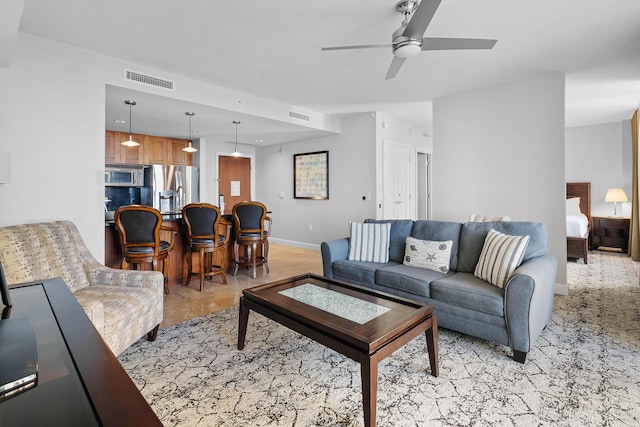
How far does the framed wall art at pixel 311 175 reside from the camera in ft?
21.2

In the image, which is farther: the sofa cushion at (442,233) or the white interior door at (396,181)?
the white interior door at (396,181)

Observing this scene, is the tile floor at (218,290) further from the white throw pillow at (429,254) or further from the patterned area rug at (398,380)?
the white throw pillow at (429,254)

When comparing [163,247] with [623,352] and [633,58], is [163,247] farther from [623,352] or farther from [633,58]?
[633,58]

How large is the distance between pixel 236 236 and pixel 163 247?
3.32 ft

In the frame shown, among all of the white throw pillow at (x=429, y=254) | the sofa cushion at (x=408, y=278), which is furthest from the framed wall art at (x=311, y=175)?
the sofa cushion at (x=408, y=278)

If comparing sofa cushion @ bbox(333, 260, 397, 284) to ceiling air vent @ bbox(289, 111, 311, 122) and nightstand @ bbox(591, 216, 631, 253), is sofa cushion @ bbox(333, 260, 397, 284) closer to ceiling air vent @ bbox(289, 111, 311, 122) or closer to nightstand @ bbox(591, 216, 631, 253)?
ceiling air vent @ bbox(289, 111, 311, 122)

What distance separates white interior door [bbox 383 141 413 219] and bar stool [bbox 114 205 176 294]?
3.78 meters

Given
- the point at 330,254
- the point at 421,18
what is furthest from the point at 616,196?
the point at 421,18

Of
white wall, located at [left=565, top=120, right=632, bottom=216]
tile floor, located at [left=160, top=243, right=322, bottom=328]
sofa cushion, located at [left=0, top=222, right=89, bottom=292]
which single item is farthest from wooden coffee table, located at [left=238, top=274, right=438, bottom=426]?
white wall, located at [left=565, top=120, right=632, bottom=216]

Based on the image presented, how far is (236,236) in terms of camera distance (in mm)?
4418

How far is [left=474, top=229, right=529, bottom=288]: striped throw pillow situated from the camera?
244 centimetres

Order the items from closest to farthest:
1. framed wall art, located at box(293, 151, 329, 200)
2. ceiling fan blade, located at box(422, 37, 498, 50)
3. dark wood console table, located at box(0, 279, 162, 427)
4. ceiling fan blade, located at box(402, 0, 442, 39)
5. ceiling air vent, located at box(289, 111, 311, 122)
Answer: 1. dark wood console table, located at box(0, 279, 162, 427)
2. ceiling fan blade, located at box(402, 0, 442, 39)
3. ceiling fan blade, located at box(422, 37, 498, 50)
4. ceiling air vent, located at box(289, 111, 311, 122)
5. framed wall art, located at box(293, 151, 329, 200)

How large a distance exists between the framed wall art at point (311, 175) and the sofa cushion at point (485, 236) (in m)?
3.63

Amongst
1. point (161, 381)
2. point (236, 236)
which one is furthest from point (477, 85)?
point (161, 381)
